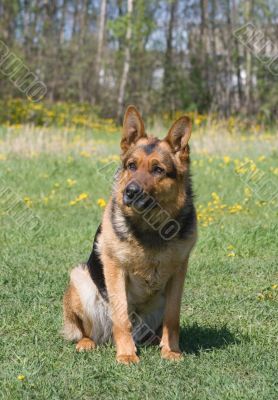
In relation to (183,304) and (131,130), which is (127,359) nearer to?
(183,304)

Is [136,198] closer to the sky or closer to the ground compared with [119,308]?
closer to the sky

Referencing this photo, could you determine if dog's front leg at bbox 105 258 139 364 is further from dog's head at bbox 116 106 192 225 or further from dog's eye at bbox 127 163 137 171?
dog's eye at bbox 127 163 137 171

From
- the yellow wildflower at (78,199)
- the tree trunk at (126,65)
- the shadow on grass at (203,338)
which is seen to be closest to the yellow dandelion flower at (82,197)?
the yellow wildflower at (78,199)

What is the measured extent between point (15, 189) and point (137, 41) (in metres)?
16.2

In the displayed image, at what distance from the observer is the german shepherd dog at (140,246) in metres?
4.38

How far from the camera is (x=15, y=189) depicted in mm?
11445

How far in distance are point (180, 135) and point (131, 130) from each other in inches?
15.7

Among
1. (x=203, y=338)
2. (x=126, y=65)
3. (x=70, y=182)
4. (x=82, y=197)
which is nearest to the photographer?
(x=203, y=338)

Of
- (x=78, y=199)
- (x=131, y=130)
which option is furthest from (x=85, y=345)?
(x=78, y=199)

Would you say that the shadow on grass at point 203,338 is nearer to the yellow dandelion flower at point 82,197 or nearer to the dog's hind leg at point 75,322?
the dog's hind leg at point 75,322

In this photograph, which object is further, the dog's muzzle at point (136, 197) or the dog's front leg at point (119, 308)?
the dog's front leg at point (119, 308)

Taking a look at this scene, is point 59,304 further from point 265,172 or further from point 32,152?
point 32,152

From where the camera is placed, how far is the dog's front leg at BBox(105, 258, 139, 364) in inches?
173

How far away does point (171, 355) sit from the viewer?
14.6 feet
